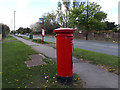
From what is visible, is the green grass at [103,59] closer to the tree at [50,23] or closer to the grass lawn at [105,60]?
the grass lawn at [105,60]

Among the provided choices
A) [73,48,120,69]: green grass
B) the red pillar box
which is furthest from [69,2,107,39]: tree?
the red pillar box

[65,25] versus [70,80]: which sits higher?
[65,25]

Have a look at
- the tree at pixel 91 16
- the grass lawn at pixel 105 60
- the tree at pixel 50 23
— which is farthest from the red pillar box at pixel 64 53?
the tree at pixel 50 23

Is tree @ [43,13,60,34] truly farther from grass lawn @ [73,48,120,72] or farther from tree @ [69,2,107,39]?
grass lawn @ [73,48,120,72]

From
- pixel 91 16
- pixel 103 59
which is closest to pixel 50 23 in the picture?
pixel 91 16

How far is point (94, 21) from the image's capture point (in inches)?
996

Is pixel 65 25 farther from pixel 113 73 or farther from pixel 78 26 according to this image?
pixel 113 73

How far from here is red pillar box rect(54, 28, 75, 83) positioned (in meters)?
3.15

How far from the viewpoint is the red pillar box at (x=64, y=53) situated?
124 inches

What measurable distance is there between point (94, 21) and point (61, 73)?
78.8 ft

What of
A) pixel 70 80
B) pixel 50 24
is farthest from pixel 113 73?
pixel 50 24

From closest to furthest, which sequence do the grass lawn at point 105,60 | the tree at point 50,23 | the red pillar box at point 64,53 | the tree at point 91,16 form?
the red pillar box at point 64,53
the grass lawn at point 105,60
the tree at point 91,16
the tree at point 50,23

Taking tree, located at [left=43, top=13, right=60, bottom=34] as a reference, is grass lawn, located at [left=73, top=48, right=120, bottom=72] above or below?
below

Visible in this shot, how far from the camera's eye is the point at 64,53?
10.5 feet
